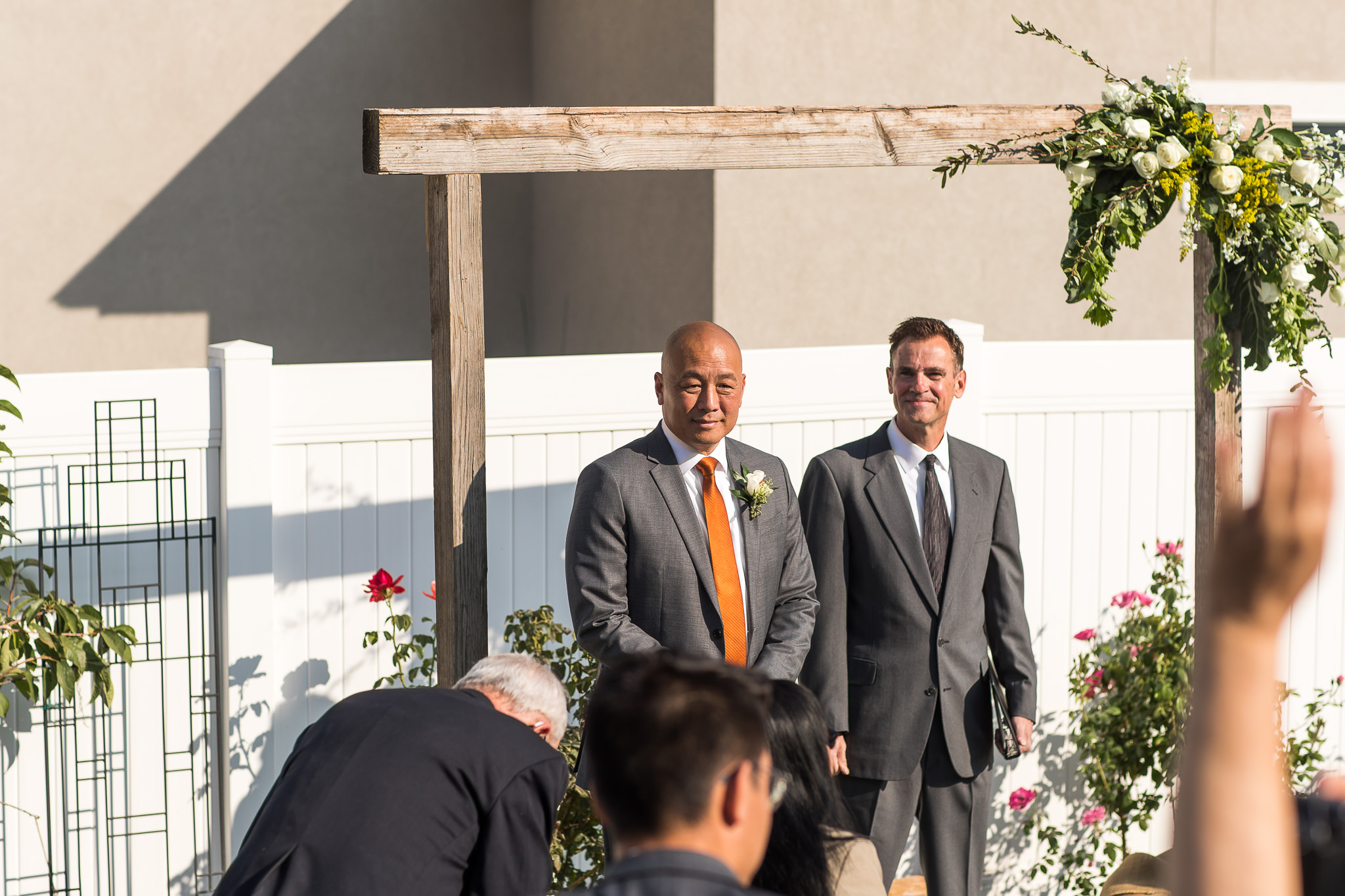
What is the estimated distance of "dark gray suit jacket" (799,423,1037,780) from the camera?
3.62m

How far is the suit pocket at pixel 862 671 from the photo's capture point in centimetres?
365

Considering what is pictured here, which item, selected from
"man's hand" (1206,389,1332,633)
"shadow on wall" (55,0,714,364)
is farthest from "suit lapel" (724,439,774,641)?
"shadow on wall" (55,0,714,364)

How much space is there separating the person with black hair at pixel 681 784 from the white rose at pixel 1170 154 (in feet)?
7.83

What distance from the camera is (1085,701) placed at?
4.74 meters

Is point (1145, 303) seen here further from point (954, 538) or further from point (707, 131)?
point (707, 131)

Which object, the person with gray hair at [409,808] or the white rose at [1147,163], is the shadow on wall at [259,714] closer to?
the person with gray hair at [409,808]

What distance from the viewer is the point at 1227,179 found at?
11.1ft

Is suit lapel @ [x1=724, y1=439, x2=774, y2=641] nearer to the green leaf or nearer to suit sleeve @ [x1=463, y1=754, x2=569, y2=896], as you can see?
suit sleeve @ [x1=463, y1=754, x2=569, y2=896]

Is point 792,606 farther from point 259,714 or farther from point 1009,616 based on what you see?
point 259,714

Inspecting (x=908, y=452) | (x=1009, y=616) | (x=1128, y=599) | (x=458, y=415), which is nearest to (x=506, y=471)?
(x=458, y=415)

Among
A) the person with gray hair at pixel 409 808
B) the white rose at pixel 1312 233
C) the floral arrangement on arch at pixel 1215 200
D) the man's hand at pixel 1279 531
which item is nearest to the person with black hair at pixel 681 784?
the man's hand at pixel 1279 531

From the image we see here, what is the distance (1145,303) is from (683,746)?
5.67 metres

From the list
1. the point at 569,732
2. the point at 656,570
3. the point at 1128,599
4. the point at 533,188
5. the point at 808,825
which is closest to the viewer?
the point at 808,825

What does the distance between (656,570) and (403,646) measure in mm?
1139
